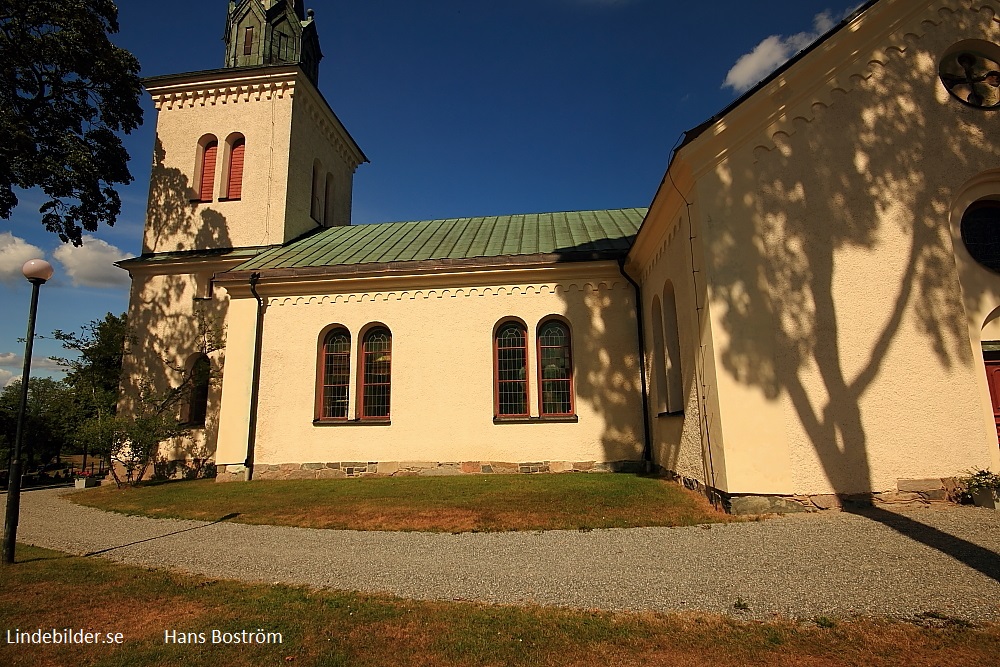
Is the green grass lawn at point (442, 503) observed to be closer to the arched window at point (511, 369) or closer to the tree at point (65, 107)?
the arched window at point (511, 369)

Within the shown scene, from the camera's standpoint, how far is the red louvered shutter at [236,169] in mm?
18422

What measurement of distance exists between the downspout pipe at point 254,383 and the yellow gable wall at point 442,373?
0.44 ft

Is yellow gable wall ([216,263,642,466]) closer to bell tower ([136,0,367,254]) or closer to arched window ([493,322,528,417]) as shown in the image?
arched window ([493,322,528,417])

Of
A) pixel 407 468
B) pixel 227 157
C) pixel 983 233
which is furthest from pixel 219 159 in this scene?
pixel 983 233

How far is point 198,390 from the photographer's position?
1662 centimetres

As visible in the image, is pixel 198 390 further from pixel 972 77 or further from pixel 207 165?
Answer: pixel 972 77

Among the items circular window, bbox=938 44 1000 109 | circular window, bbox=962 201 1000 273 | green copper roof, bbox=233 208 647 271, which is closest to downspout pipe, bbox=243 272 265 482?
green copper roof, bbox=233 208 647 271

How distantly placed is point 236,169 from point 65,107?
491 cm

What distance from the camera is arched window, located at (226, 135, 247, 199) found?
18422 millimetres

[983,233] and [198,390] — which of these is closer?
[983,233]

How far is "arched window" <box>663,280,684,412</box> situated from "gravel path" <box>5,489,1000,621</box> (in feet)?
12.2

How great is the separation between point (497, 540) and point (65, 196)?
698 inches

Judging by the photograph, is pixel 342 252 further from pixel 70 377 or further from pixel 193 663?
pixel 193 663

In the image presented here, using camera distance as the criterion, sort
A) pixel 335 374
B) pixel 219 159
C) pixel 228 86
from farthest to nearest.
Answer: pixel 228 86 → pixel 219 159 → pixel 335 374
